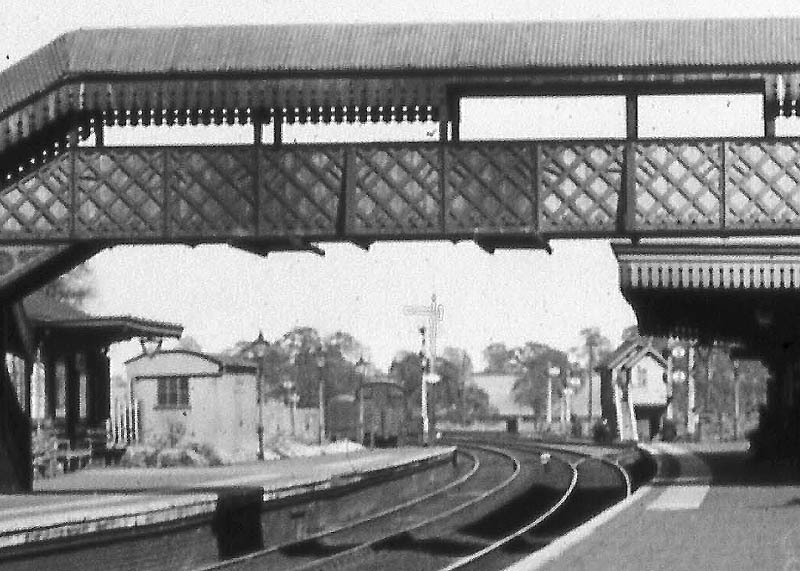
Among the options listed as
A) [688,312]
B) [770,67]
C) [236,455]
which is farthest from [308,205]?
[236,455]

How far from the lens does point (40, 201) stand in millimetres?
22906

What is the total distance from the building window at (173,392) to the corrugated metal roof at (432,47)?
113 ft

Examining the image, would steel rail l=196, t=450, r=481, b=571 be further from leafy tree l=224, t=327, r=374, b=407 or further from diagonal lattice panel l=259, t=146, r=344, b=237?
leafy tree l=224, t=327, r=374, b=407

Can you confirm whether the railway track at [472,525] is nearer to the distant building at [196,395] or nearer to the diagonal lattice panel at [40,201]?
the diagonal lattice panel at [40,201]

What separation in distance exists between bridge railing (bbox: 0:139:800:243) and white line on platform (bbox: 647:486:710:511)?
3.48m

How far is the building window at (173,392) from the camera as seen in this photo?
5647cm

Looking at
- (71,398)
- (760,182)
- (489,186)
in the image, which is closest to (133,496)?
(489,186)

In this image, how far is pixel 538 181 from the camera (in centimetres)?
2209

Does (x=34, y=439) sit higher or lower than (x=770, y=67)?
lower

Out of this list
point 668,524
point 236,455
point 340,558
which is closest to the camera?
point 668,524

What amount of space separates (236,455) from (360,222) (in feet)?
83.6

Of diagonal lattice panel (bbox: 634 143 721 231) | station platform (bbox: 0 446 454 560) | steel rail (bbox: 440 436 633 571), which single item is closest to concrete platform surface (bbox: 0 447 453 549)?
station platform (bbox: 0 446 454 560)

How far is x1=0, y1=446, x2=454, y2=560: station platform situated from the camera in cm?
1820

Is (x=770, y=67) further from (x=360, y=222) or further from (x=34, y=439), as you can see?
(x=34, y=439)
